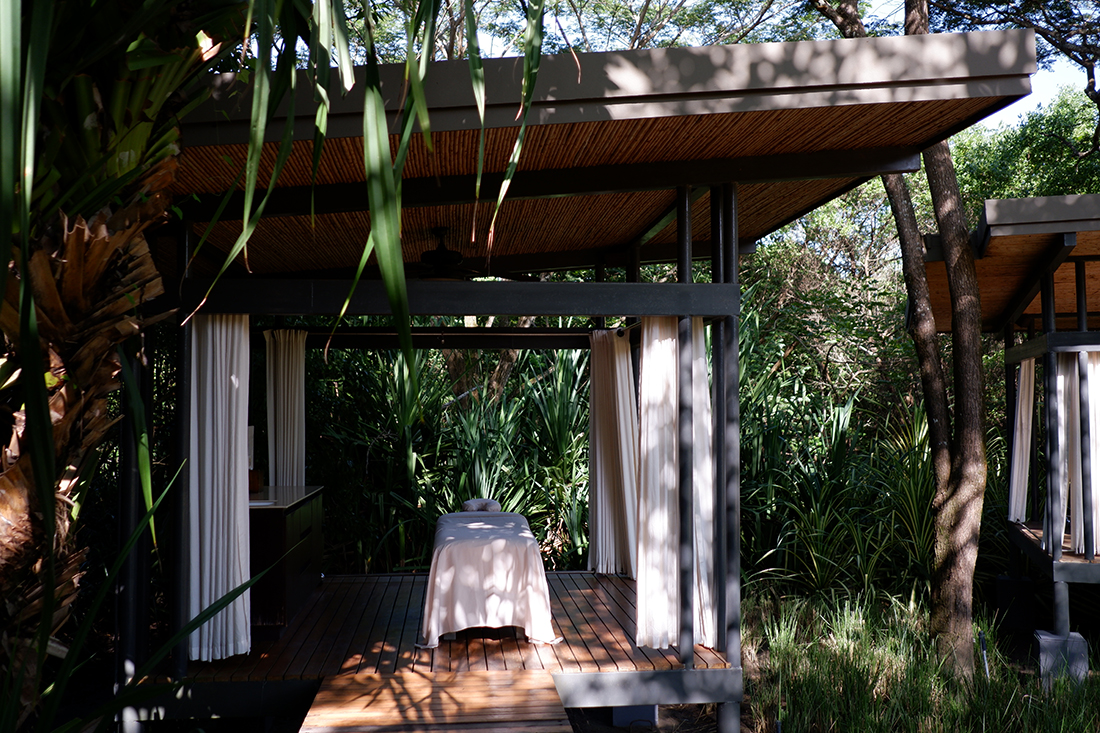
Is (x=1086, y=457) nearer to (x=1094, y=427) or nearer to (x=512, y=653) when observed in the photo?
(x=1094, y=427)

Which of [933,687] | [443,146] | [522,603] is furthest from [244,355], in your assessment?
[933,687]

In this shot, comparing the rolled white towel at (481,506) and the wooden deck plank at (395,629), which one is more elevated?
the rolled white towel at (481,506)

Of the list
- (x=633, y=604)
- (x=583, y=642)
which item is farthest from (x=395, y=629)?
(x=633, y=604)

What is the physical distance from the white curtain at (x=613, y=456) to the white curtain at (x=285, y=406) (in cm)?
222

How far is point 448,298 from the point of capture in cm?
378

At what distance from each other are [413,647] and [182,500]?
1495 millimetres

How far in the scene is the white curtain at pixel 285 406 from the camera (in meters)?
6.29

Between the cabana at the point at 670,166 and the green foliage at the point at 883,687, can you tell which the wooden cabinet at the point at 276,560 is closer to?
the cabana at the point at 670,166

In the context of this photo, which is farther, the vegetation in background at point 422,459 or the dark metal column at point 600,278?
the vegetation in background at point 422,459

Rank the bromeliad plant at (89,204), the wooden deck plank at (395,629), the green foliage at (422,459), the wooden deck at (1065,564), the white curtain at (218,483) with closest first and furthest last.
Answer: the bromeliad plant at (89,204) < the white curtain at (218,483) < the wooden deck plank at (395,629) < the wooden deck at (1065,564) < the green foliage at (422,459)

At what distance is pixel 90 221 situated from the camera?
5.04 feet

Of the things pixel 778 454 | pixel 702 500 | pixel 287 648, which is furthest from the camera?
pixel 778 454

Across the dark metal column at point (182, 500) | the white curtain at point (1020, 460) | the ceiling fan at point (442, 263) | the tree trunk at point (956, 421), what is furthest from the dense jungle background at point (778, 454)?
the ceiling fan at point (442, 263)

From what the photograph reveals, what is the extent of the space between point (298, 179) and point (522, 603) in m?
2.49
